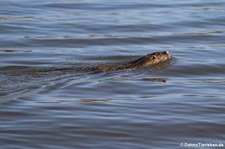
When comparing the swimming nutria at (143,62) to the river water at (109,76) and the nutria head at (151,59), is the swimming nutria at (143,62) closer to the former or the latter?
the nutria head at (151,59)

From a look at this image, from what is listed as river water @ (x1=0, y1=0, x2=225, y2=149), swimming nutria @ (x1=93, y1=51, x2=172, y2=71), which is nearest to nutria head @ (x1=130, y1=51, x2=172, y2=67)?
swimming nutria @ (x1=93, y1=51, x2=172, y2=71)

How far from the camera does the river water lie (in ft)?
31.0

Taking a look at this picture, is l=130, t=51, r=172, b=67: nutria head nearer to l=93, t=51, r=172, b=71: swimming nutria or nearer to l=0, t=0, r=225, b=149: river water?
l=93, t=51, r=172, b=71: swimming nutria

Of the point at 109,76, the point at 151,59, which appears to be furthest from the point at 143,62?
the point at 109,76

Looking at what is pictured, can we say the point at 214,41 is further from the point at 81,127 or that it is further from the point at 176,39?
the point at 81,127

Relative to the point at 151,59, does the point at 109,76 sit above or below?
below

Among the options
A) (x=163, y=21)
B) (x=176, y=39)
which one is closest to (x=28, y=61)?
(x=176, y=39)

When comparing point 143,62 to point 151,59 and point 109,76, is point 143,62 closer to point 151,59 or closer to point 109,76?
point 151,59

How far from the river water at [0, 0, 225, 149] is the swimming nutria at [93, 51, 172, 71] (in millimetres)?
231

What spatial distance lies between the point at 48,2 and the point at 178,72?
7.72 metres

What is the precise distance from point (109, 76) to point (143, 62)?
104 cm

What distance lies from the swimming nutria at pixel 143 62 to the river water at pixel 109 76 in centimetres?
23

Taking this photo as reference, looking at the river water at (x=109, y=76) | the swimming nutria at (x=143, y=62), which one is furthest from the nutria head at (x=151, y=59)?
the river water at (x=109, y=76)

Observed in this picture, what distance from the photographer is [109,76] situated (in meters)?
12.7
